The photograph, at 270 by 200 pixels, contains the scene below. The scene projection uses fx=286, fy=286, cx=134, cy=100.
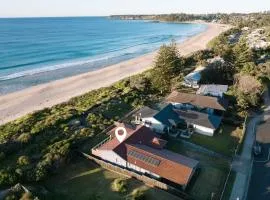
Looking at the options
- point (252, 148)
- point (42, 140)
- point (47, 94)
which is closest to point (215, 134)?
point (252, 148)

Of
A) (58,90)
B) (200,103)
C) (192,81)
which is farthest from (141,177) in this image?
(58,90)

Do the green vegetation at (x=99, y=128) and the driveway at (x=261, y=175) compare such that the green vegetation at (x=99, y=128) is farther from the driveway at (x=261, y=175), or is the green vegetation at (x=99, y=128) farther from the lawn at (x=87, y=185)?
the driveway at (x=261, y=175)

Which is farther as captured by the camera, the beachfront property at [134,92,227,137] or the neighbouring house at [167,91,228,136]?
the neighbouring house at [167,91,228,136]

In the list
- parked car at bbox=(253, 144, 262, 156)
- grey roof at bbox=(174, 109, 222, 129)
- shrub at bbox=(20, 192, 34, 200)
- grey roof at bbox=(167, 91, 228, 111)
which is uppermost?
shrub at bbox=(20, 192, 34, 200)

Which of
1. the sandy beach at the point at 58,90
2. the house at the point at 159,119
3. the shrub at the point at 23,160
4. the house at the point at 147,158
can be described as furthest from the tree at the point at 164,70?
the shrub at the point at 23,160

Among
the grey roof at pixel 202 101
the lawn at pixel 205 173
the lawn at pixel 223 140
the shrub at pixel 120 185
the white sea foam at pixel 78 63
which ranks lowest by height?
the white sea foam at pixel 78 63

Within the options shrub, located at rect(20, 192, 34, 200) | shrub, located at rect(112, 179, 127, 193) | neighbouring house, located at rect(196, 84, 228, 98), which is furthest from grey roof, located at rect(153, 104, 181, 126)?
shrub, located at rect(20, 192, 34, 200)

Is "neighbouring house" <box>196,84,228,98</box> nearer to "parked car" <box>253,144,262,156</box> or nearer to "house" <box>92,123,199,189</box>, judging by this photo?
"parked car" <box>253,144,262,156</box>
